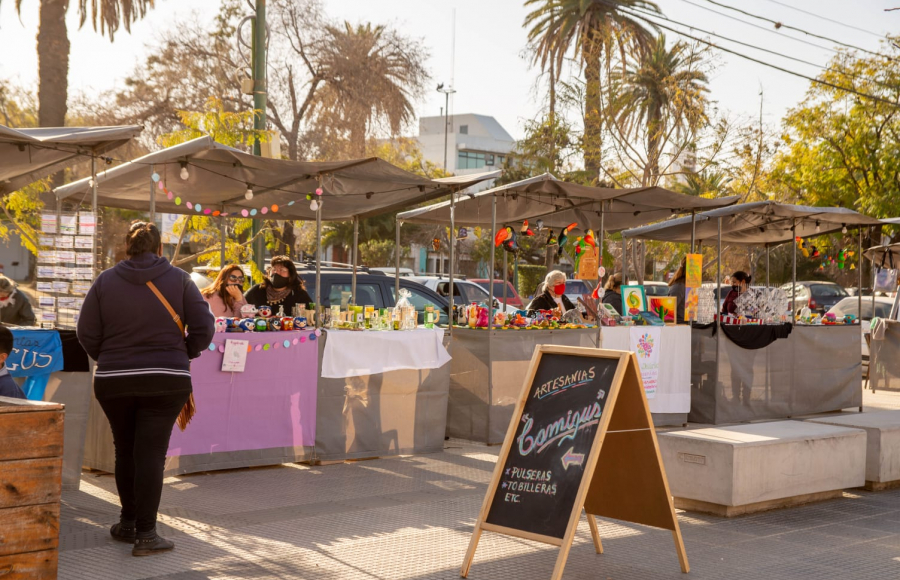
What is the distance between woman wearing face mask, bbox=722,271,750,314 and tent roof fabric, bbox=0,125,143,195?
806cm

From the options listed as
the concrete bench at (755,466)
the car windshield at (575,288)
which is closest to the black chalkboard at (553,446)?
the concrete bench at (755,466)

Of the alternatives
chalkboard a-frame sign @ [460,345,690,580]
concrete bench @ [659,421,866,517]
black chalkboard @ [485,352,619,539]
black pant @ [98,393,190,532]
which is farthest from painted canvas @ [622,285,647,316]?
black pant @ [98,393,190,532]

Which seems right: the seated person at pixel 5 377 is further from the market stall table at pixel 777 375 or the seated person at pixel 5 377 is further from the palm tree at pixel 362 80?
the palm tree at pixel 362 80

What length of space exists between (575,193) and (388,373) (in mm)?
2893

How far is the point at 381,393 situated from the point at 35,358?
3119mm

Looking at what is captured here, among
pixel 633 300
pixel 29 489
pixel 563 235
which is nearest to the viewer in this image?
pixel 29 489

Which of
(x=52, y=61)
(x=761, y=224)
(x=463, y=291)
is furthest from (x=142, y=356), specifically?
(x=52, y=61)

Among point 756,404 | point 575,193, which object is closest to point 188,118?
point 575,193

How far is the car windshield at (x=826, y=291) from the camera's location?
3077cm

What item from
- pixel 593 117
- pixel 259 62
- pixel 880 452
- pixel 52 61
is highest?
pixel 593 117

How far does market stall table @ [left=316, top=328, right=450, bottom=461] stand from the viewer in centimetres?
841

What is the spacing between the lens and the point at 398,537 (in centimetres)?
606

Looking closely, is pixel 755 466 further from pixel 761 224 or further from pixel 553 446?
pixel 761 224

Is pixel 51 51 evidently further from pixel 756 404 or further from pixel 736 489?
pixel 736 489
